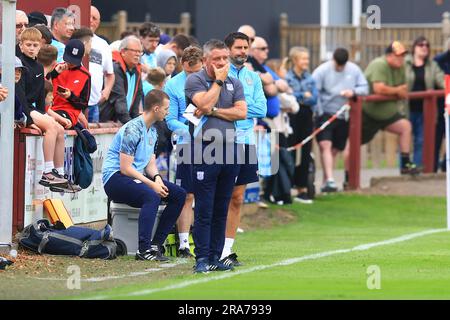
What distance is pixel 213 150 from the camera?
12.7m

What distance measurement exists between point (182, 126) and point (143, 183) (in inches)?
42.3

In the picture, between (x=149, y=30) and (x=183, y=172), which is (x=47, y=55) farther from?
(x=149, y=30)

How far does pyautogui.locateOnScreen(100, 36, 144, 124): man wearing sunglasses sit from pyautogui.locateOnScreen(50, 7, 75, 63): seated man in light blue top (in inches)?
35.3

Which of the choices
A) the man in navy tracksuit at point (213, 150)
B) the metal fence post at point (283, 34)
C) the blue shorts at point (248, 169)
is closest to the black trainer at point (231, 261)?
the man in navy tracksuit at point (213, 150)

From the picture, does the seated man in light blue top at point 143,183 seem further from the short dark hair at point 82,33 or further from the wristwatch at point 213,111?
the short dark hair at point 82,33

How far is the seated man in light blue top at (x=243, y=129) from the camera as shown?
1355 centimetres

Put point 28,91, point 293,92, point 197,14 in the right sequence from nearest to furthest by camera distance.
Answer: point 28,91 → point 293,92 → point 197,14

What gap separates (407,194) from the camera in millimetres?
23562

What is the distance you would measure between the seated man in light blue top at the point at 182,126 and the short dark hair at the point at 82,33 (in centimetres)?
119

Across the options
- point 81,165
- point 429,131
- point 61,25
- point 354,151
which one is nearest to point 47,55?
point 61,25

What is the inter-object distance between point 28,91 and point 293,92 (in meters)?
7.94

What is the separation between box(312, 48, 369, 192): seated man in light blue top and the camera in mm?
22875

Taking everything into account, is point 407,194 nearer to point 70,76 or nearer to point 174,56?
point 174,56
